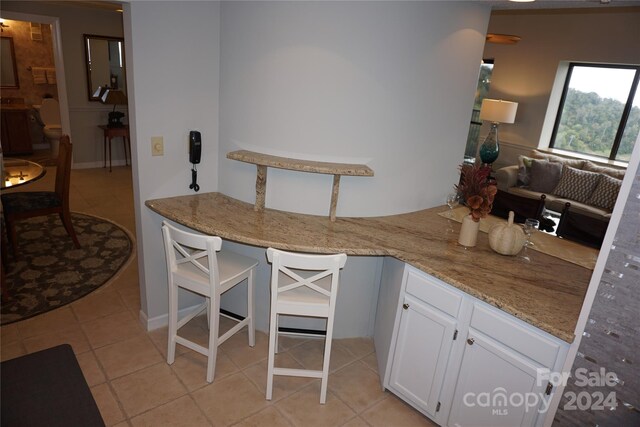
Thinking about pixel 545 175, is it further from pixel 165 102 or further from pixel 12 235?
pixel 12 235

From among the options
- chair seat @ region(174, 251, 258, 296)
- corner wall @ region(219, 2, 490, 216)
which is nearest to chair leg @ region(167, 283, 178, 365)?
chair seat @ region(174, 251, 258, 296)

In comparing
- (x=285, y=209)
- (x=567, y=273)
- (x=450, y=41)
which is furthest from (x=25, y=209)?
(x=567, y=273)

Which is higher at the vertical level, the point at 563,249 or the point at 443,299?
the point at 563,249

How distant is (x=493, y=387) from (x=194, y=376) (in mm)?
1769

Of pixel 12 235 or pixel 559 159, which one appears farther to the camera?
pixel 559 159

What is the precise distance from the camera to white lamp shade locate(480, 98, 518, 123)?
632 centimetres

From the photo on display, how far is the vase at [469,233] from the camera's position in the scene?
2520 mm

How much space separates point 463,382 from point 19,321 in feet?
10.0

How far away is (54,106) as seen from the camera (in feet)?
25.0

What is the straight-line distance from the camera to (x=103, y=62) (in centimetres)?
680

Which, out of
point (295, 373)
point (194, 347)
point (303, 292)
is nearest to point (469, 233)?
point (303, 292)

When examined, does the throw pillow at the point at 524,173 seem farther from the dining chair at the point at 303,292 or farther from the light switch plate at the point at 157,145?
the light switch plate at the point at 157,145

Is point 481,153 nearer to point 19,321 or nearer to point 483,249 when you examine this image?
point 483,249

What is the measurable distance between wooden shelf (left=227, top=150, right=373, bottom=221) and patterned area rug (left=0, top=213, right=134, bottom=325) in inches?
72.8
